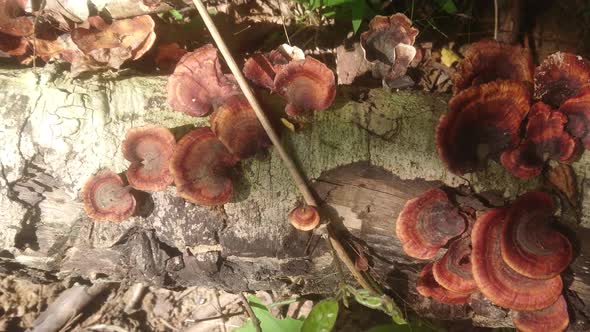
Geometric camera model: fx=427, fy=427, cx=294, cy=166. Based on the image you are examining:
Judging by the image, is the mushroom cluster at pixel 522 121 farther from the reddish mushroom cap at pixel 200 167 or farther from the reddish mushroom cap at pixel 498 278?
the reddish mushroom cap at pixel 200 167

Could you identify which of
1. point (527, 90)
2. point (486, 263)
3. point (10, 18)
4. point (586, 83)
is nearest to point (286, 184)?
point (486, 263)

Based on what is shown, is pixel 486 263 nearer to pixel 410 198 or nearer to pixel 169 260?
pixel 410 198

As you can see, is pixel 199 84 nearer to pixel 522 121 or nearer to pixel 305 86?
pixel 305 86

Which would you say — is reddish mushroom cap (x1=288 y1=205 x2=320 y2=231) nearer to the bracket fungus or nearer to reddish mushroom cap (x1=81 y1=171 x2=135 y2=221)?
the bracket fungus

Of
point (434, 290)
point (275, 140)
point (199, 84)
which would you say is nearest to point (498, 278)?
point (434, 290)

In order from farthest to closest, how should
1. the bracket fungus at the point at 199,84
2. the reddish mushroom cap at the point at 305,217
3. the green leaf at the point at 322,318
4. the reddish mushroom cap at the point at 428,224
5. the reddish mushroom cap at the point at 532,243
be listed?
the green leaf at the point at 322,318
the bracket fungus at the point at 199,84
the reddish mushroom cap at the point at 305,217
the reddish mushroom cap at the point at 428,224
the reddish mushroom cap at the point at 532,243

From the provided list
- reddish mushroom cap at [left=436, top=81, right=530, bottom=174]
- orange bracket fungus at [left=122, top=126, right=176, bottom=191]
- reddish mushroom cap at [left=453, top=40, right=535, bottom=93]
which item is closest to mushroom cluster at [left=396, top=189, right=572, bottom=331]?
reddish mushroom cap at [left=436, top=81, right=530, bottom=174]

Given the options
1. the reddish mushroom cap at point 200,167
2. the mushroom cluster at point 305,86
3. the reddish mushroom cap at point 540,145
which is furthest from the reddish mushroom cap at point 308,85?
the reddish mushroom cap at point 540,145
